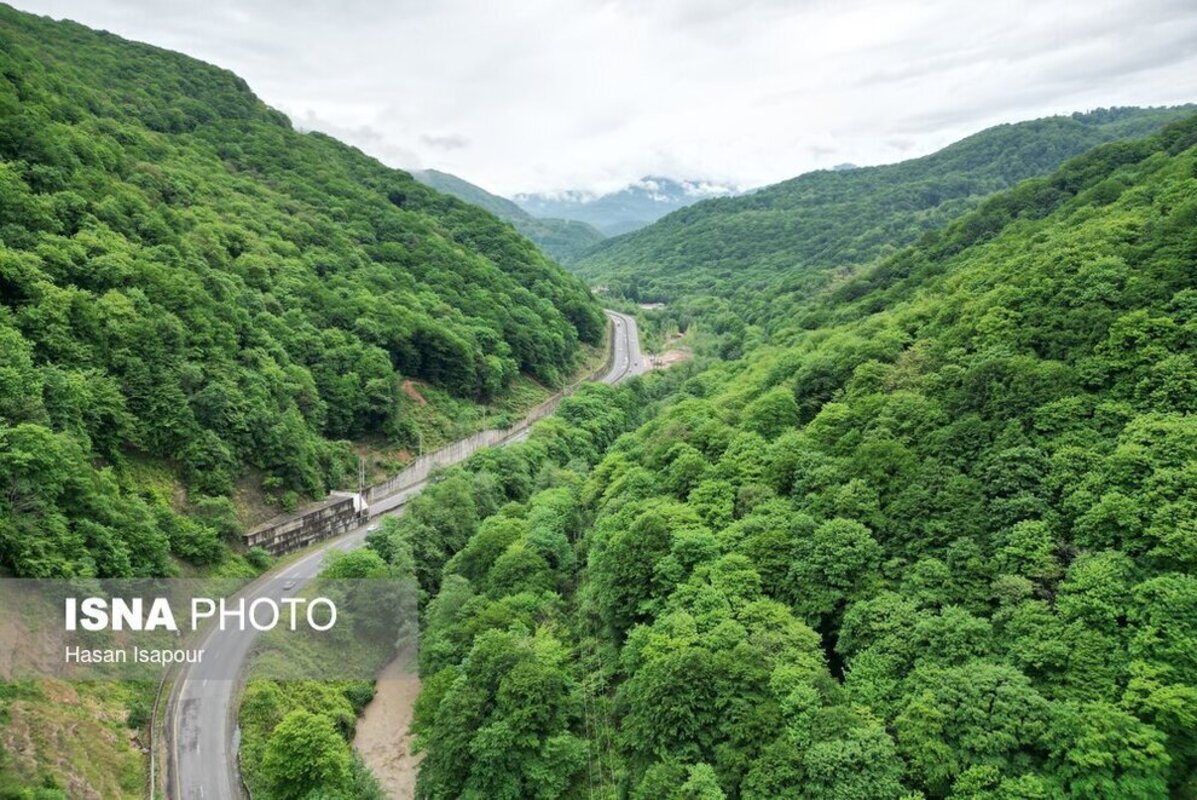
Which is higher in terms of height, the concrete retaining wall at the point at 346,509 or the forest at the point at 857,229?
the forest at the point at 857,229

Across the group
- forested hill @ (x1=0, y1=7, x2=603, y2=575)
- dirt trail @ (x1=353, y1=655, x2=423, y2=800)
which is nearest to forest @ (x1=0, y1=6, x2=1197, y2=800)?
forested hill @ (x1=0, y1=7, x2=603, y2=575)

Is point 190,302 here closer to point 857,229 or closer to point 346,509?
point 346,509

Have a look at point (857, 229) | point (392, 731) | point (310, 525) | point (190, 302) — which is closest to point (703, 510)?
point (392, 731)

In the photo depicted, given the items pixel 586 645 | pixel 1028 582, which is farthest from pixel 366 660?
pixel 1028 582

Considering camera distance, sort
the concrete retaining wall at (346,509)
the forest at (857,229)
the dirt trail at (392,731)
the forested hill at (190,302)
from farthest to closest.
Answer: the forest at (857,229)
the concrete retaining wall at (346,509)
the forested hill at (190,302)
the dirt trail at (392,731)

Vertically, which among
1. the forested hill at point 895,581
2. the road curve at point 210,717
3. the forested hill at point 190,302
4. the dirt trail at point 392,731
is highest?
the forested hill at point 190,302

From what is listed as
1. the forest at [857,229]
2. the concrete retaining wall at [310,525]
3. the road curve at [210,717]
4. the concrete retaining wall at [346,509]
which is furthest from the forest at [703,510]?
the forest at [857,229]

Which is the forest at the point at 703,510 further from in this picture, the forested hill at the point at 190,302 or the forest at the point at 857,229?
the forest at the point at 857,229
